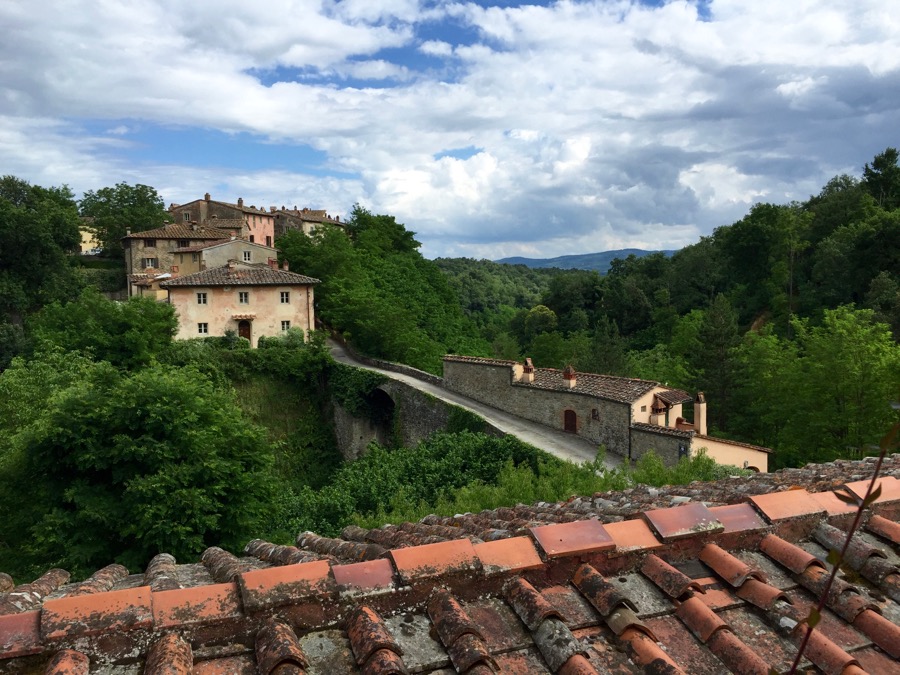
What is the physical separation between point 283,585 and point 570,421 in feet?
72.4

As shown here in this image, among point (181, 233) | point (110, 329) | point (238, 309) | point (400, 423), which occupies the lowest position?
point (400, 423)

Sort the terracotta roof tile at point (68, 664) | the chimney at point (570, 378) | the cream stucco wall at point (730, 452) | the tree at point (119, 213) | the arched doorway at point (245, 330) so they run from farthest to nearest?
the tree at point (119, 213) < the arched doorway at point (245, 330) < the chimney at point (570, 378) < the cream stucco wall at point (730, 452) < the terracotta roof tile at point (68, 664)


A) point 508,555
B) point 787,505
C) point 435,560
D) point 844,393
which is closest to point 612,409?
point 844,393

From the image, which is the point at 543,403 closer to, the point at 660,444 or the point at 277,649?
the point at 660,444

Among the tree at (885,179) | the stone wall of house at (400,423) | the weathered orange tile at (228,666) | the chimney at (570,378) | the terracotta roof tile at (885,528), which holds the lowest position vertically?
the stone wall of house at (400,423)

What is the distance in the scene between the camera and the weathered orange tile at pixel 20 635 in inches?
107

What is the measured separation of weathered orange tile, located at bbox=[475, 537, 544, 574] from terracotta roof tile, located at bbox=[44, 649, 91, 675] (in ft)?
6.23

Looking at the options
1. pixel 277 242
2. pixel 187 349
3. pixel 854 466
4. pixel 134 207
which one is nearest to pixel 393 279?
pixel 277 242

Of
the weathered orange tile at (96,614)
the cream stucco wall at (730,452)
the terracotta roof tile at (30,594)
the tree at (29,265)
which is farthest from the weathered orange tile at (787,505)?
the tree at (29,265)

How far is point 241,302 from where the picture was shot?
36.5 meters

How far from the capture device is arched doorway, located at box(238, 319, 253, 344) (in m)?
36.7

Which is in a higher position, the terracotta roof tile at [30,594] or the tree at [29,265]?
the tree at [29,265]

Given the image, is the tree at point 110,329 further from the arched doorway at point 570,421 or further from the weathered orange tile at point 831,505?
the weathered orange tile at point 831,505

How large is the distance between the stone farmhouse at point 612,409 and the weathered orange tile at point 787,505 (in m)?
16.4
